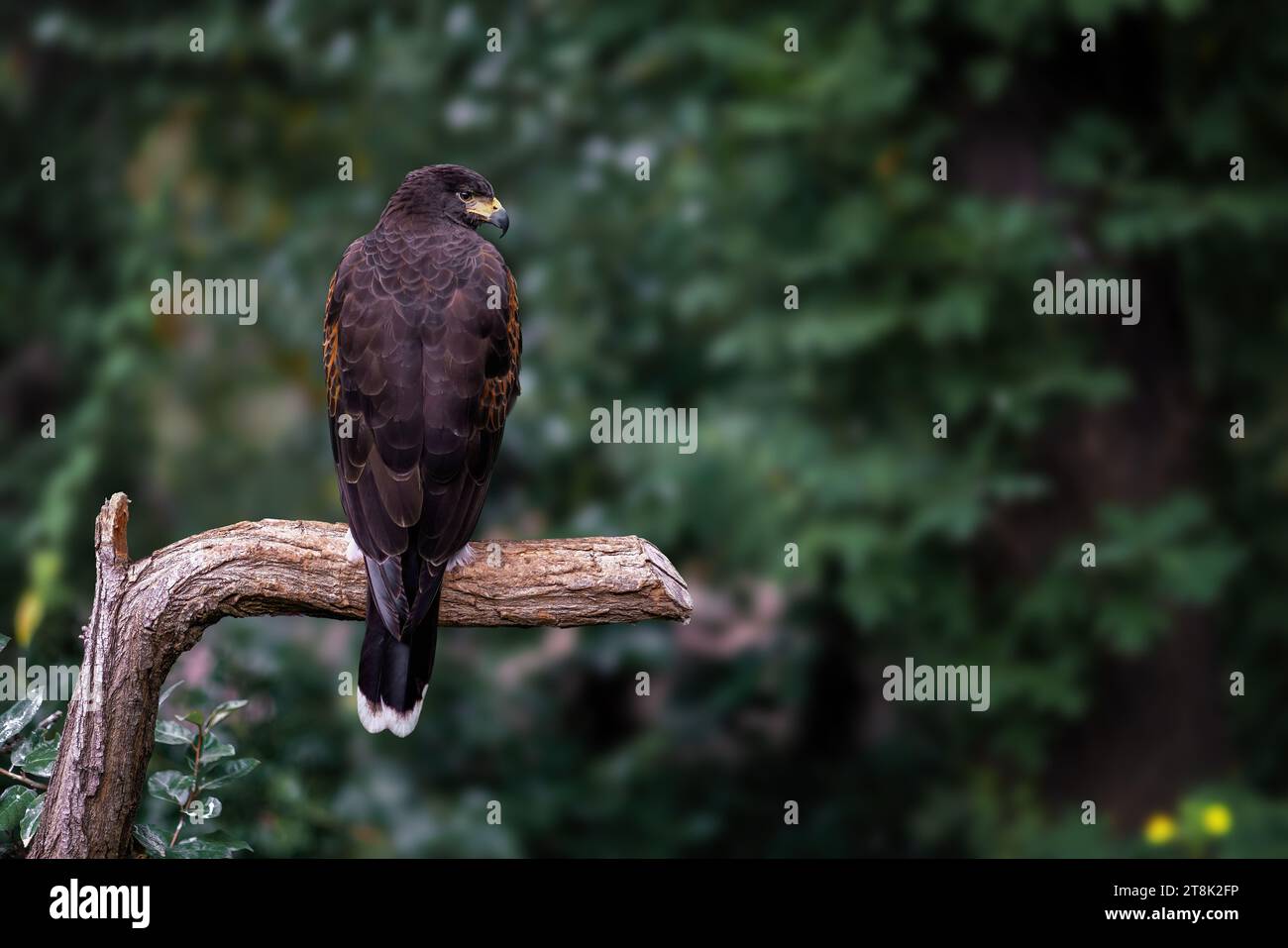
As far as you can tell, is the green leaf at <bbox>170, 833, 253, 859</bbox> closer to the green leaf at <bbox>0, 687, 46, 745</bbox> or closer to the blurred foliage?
the green leaf at <bbox>0, 687, 46, 745</bbox>

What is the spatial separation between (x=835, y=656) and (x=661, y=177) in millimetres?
2324

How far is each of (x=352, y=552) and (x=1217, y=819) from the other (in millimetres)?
3161

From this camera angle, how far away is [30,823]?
105 inches

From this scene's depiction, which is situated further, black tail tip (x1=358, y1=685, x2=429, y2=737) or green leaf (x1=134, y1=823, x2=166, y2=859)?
black tail tip (x1=358, y1=685, x2=429, y2=737)

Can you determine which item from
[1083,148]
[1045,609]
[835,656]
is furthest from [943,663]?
[1083,148]

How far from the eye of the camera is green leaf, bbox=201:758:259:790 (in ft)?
9.28

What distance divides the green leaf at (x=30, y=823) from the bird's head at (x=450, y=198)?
72.1 inches

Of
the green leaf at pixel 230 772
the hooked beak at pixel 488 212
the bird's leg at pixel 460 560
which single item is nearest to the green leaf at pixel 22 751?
the green leaf at pixel 230 772

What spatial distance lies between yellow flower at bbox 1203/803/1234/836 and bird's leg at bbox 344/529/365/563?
314 cm

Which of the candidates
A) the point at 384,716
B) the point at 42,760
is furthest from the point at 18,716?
the point at 384,716

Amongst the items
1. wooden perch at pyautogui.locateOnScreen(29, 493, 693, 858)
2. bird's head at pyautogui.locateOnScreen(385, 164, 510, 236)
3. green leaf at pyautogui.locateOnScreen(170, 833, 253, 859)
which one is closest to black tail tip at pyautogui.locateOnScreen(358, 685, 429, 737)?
wooden perch at pyautogui.locateOnScreen(29, 493, 693, 858)

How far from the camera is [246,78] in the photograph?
6.59 m

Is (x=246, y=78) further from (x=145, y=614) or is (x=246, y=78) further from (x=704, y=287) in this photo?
(x=145, y=614)

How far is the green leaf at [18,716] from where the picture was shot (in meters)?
2.66
